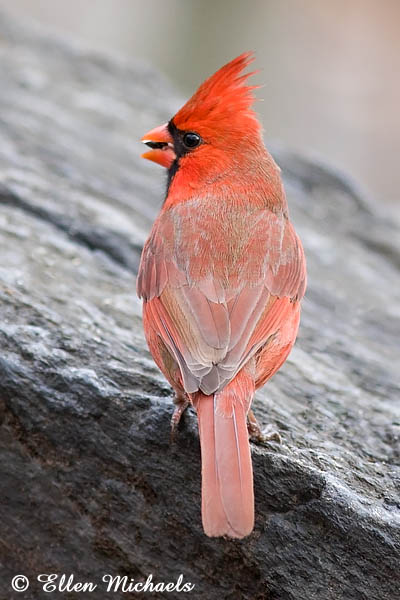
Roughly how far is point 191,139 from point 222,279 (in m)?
0.81

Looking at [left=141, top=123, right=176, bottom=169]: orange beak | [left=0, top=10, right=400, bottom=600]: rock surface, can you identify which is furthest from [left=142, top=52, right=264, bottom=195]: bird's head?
[left=0, top=10, right=400, bottom=600]: rock surface

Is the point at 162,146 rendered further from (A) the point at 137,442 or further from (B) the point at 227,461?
(B) the point at 227,461

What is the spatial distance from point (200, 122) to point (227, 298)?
0.92m

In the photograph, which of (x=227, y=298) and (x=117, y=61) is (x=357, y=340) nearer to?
(x=227, y=298)

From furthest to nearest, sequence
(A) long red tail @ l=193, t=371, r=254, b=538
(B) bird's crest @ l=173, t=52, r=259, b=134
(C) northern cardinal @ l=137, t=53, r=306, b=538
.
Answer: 1. (B) bird's crest @ l=173, t=52, r=259, b=134
2. (C) northern cardinal @ l=137, t=53, r=306, b=538
3. (A) long red tail @ l=193, t=371, r=254, b=538

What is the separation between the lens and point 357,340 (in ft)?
15.2

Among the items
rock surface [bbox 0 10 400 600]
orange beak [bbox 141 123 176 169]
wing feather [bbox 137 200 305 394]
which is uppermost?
orange beak [bbox 141 123 176 169]

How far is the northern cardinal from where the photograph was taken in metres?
2.58

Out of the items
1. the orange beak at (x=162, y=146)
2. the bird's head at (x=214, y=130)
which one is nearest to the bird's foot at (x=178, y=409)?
the bird's head at (x=214, y=130)

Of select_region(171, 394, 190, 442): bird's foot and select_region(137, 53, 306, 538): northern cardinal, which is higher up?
select_region(137, 53, 306, 538): northern cardinal

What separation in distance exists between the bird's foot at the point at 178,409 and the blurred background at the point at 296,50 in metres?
8.89

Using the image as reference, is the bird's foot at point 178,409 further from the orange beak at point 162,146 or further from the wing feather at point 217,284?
the orange beak at point 162,146

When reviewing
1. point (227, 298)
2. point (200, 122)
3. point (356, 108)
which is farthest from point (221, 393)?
point (356, 108)

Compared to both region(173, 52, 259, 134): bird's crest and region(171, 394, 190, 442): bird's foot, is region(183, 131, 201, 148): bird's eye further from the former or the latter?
region(171, 394, 190, 442): bird's foot
